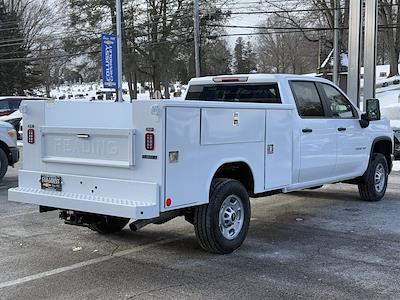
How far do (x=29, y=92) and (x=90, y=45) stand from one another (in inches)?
475

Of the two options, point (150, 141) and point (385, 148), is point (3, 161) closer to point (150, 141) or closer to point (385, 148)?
point (150, 141)

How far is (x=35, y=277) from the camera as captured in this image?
5.25 m

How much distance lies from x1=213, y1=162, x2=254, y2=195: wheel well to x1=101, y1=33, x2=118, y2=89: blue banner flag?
20518 mm

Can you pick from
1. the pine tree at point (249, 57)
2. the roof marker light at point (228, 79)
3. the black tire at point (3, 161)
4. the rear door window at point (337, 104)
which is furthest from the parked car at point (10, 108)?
the pine tree at point (249, 57)

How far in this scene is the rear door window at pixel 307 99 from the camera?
7180 mm

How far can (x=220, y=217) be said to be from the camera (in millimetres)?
5887

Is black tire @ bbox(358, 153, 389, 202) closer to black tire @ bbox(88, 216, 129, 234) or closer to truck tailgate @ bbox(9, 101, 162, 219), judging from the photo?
black tire @ bbox(88, 216, 129, 234)

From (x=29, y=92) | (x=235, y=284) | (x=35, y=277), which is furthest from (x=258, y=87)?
(x=29, y=92)

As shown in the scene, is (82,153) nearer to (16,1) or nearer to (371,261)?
(371,261)

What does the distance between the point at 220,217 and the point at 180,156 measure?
0.98 m

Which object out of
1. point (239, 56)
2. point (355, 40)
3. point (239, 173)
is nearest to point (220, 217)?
point (239, 173)

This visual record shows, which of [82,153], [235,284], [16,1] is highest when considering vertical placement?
[16,1]

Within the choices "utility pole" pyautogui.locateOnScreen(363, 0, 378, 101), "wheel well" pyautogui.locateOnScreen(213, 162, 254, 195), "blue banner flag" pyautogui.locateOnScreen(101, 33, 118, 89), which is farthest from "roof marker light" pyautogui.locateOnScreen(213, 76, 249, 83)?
"blue banner flag" pyautogui.locateOnScreen(101, 33, 118, 89)

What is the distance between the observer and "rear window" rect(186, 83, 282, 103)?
7070 millimetres
